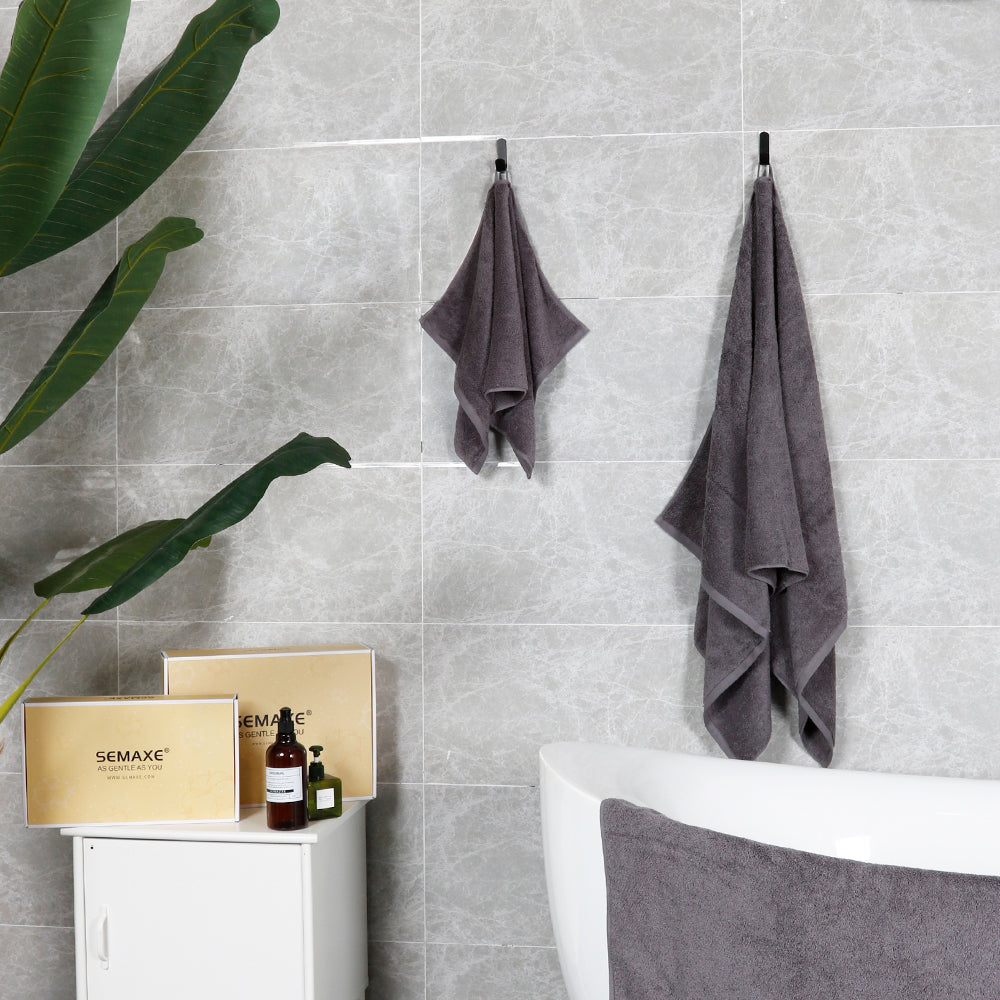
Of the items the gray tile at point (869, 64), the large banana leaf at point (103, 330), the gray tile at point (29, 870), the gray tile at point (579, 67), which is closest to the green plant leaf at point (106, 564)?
the large banana leaf at point (103, 330)

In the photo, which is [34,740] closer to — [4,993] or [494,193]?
[4,993]

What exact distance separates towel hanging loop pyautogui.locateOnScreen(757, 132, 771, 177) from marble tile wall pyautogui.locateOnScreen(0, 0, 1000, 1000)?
0.03 metres

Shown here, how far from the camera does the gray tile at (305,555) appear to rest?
1.79 metres

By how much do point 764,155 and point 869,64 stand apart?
0.26 metres

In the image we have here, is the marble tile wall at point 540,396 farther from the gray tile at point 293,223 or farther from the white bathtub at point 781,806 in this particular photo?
the white bathtub at point 781,806

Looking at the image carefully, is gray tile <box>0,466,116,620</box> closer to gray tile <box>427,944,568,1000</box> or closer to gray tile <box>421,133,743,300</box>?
gray tile <box>421,133,743,300</box>

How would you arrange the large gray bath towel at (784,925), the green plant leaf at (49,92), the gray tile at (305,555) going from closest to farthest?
the large gray bath towel at (784,925)
the green plant leaf at (49,92)
the gray tile at (305,555)

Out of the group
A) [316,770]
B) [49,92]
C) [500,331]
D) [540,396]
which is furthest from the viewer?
[540,396]

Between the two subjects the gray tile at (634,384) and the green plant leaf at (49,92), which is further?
the gray tile at (634,384)

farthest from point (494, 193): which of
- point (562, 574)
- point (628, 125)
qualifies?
point (562, 574)

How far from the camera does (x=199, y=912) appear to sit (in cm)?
146

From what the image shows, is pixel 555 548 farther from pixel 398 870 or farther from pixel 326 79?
pixel 326 79

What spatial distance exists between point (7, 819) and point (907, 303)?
2.01m

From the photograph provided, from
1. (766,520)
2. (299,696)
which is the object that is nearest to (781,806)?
(766,520)
